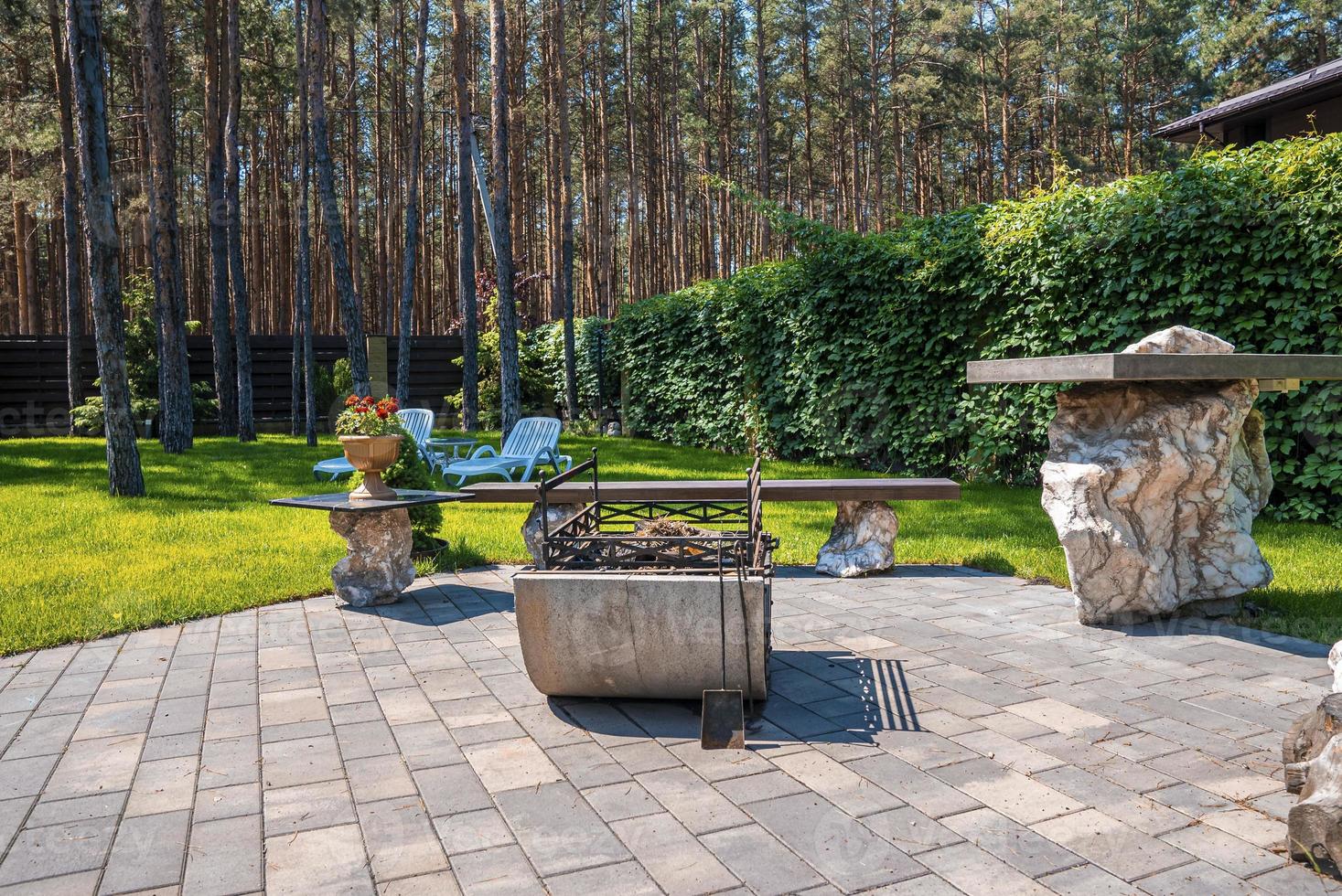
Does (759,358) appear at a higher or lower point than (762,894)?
higher

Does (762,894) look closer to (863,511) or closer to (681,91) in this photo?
(863,511)

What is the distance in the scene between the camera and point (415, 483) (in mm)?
6926

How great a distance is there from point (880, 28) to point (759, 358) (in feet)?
54.1

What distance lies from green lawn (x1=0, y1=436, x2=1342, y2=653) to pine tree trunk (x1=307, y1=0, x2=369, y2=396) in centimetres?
240

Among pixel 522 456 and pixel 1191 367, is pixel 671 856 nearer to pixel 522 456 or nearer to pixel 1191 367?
pixel 1191 367

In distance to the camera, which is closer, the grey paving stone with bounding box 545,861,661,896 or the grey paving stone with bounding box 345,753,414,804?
the grey paving stone with bounding box 545,861,661,896

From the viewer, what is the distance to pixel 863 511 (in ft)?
20.7

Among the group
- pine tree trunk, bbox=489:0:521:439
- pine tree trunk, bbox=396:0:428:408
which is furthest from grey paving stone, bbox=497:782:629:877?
pine tree trunk, bbox=396:0:428:408

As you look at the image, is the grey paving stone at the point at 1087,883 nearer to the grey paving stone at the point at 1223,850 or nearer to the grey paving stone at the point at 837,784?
the grey paving stone at the point at 1223,850

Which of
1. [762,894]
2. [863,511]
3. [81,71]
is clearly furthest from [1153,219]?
[81,71]

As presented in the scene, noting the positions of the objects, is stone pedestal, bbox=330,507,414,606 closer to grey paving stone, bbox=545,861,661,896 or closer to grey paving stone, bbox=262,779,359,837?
grey paving stone, bbox=262,779,359,837

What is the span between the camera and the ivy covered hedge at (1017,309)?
22.3 feet

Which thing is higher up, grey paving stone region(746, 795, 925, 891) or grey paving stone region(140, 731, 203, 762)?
grey paving stone region(140, 731, 203, 762)

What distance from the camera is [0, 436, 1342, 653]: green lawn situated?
5270 mm
